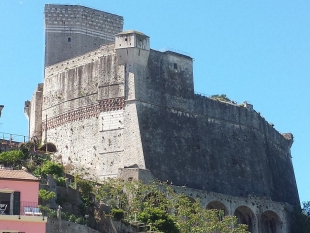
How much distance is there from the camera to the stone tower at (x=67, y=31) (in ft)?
184

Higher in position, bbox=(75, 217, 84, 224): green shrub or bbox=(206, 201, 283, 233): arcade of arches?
bbox=(206, 201, 283, 233): arcade of arches

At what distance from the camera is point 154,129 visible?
48.3 m

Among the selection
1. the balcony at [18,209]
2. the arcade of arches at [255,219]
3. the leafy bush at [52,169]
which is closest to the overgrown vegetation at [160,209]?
the leafy bush at [52,169]

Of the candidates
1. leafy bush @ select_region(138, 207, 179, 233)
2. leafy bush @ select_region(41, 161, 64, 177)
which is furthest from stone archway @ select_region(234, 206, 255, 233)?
leafy bush @ select_region(41, 161, 64, 177)

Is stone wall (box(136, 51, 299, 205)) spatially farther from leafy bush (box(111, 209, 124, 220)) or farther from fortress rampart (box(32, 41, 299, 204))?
leafy bush (box(111, 209, 124, 220))

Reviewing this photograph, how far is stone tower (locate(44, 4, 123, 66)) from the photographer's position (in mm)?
56219

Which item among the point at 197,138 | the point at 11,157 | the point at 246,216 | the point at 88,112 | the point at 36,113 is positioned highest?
the point at 36,113

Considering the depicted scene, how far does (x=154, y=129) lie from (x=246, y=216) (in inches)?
306

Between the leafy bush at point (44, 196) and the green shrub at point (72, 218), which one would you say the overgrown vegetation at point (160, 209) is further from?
the leafy bush at point (44, 196)

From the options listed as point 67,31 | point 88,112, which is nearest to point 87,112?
point 88,112

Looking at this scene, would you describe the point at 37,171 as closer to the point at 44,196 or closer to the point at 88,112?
the point at 44,196

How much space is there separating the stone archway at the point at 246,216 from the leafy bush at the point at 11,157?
14.4m

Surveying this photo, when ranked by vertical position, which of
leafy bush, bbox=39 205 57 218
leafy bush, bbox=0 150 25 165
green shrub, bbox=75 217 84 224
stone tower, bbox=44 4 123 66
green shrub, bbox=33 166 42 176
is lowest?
green shrub, bbox=75 217 84 224

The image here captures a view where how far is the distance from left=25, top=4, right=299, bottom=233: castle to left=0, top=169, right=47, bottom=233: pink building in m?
14.5
